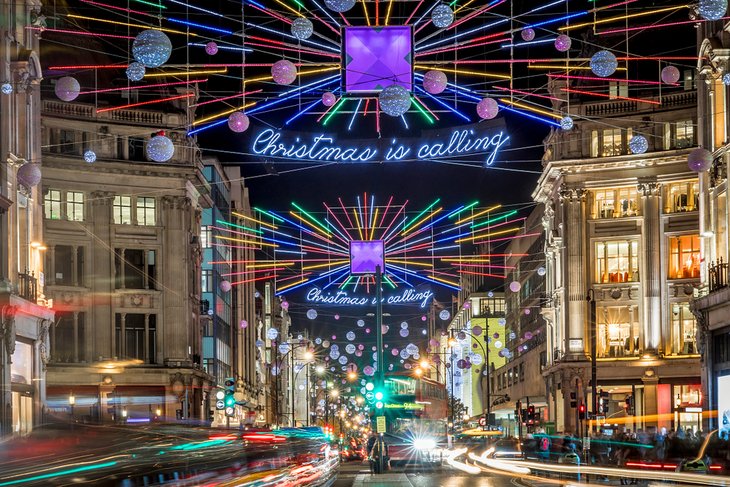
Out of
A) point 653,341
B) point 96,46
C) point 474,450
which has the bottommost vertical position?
point 474,450

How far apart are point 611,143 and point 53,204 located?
31.5 metres

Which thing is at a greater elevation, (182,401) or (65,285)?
(65,285)

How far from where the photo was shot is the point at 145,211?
70.9 m

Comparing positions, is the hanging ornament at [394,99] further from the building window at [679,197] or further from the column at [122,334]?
the building window at [679,197]

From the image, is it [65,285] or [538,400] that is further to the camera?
[538,400]

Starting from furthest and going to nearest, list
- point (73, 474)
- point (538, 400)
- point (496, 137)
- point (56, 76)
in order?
point (538, 400)
point (56, 76)
point (496, 137)
point (73, 474)

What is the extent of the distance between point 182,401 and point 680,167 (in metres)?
30.6

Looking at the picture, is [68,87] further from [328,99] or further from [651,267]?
[651,267]

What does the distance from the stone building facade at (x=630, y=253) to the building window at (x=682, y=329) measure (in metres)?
0.06

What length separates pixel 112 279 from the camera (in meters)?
68.7

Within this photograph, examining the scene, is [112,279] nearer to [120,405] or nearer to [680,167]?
[120,405]

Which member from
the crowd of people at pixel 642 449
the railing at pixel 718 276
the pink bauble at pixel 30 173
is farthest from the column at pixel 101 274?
the railing at pixel 718 276

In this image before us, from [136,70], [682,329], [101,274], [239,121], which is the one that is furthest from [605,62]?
[682,329]

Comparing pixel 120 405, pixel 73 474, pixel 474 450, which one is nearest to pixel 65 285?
pixel 120 405
